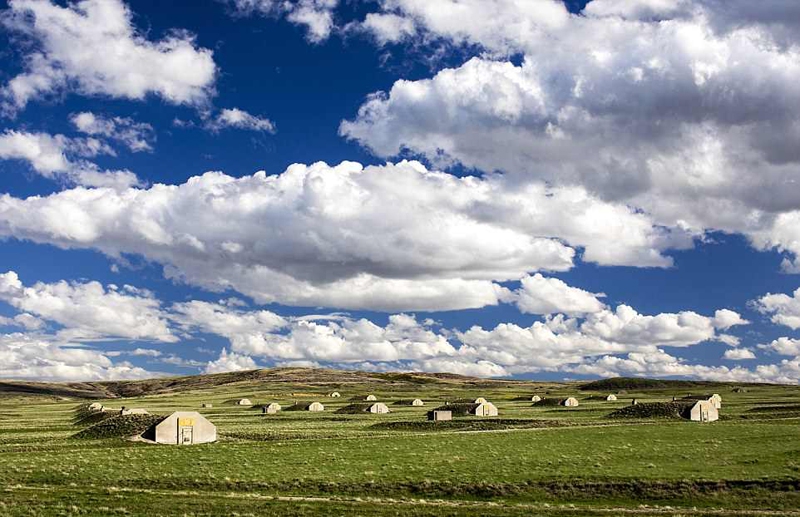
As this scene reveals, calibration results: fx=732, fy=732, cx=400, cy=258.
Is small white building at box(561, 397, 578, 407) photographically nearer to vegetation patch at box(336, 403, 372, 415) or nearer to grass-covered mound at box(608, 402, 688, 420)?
grass-covered mound at box(608, 402, 688, 420)

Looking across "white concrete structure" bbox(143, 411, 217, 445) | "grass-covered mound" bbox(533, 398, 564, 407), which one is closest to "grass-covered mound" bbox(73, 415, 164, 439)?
"white concrete structure" bbox(143, 411, 217, 445)

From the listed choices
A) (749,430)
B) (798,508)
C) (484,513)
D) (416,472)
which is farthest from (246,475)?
(749,430)

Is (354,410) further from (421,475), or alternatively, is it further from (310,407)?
(421,475)

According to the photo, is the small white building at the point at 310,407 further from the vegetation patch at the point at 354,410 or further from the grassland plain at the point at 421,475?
the grassland plain at the point at 421,475

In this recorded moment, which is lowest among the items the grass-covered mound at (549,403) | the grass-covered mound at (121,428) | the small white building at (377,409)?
the grass-covered mound at (549,403)

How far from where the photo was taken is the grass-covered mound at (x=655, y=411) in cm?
9981

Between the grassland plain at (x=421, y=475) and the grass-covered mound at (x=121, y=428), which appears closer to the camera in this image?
the grassland plain at (x=421, y=475)

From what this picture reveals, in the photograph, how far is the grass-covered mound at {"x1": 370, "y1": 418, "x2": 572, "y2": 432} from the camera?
3644 inches

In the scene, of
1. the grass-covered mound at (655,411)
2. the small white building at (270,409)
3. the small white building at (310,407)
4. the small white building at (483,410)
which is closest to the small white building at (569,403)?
the small white building at (483,410)

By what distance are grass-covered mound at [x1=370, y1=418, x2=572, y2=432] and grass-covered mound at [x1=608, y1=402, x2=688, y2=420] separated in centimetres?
1241

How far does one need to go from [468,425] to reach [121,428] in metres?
42.6

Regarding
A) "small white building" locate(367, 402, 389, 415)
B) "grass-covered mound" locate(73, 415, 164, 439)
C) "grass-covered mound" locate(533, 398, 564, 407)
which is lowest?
"grass-covered mound" locate(533, 398, 564, 407)

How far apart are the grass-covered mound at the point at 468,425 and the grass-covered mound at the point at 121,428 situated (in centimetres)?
2814

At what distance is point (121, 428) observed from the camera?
81.2 meters
